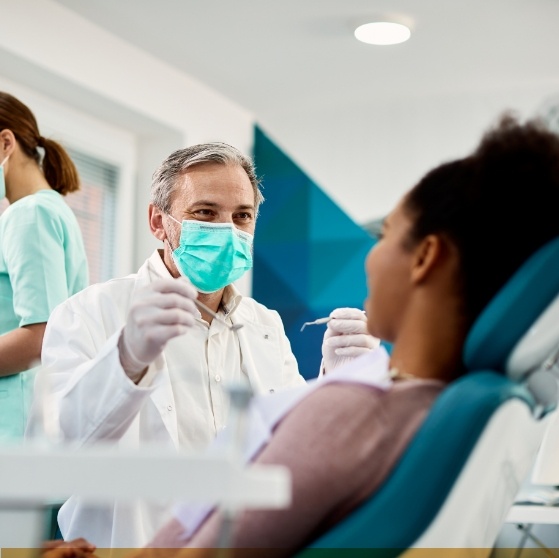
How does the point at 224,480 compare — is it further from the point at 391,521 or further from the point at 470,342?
the point at 470,342

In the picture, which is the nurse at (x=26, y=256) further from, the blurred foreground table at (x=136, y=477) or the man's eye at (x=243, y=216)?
the blurred foreground table at (x=136, y=477)

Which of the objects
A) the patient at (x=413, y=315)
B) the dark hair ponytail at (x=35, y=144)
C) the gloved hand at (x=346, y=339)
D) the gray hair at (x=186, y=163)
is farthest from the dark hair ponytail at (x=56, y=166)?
the patient at (x=413, y=315)

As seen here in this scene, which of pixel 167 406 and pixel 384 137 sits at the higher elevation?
pixel 384 137

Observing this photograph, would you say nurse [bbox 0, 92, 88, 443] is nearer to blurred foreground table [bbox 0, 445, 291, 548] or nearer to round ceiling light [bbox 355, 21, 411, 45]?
blurred foreground table [bbox 0, 445, 291, 548]

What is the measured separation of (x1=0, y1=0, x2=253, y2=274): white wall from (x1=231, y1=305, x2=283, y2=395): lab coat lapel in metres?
1.73

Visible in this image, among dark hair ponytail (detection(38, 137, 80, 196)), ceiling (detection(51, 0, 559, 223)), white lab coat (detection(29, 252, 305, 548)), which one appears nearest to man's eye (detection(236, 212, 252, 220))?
white lab coat (detection(29, 252, 305, 548))

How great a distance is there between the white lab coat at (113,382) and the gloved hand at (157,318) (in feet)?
0.17

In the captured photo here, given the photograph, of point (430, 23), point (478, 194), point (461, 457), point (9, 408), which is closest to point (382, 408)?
point (461, 457)

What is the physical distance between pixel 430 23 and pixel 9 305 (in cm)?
221

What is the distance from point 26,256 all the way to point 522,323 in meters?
1.55

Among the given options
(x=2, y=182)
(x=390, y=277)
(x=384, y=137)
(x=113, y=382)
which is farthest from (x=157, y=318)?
(x=384, y=137)

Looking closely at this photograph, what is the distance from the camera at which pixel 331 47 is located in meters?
4.05

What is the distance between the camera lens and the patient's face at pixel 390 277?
118 centimetres

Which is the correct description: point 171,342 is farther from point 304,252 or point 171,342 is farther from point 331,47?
point 304,252
